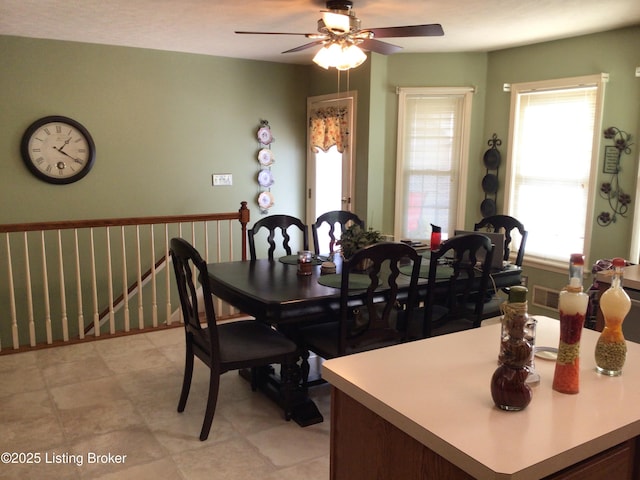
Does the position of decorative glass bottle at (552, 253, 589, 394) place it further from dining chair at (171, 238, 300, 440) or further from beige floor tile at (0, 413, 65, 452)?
beige floor tile at (0, 413, 65, 452)

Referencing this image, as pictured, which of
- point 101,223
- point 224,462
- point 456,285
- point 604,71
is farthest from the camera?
point 604,71

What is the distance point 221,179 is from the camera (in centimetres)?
586

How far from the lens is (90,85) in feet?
16.6

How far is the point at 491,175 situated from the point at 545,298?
50.9 inches

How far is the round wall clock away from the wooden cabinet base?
14.1 feet

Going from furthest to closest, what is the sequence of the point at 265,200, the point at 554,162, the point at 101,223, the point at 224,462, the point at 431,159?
the point at 265,200
the point at 431,159
the point at 554,162
the point at 101,223
the point at 224,462

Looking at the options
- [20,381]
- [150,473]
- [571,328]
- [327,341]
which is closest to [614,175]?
[327,341]

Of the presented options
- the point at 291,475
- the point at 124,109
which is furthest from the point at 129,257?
the point at 291,475

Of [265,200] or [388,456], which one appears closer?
[388,456]

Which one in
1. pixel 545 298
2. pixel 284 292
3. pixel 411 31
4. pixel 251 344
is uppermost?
pixel 411 31

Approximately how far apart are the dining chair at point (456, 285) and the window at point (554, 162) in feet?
5.44

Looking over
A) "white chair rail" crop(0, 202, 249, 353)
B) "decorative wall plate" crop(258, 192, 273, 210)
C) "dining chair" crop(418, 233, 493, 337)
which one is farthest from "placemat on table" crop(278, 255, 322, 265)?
"decorative wall plate" crop(258, 192, 273, 210)

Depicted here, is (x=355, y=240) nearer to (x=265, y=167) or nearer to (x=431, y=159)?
(x=431, y=159)

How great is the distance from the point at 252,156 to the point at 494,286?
3.38m
